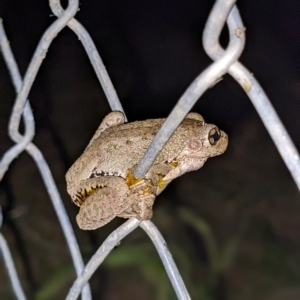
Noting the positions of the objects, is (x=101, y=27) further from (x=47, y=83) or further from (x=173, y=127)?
(x=173, y=127)

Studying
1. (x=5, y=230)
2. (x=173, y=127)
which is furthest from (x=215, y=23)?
(x=5, y=230)

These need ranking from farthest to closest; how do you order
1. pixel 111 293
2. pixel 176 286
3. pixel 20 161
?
pixel 20 161, pixel 111 293, pixel 176 286

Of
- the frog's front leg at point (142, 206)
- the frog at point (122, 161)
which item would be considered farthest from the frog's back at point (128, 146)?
the frog's front leg at point (142, 206)

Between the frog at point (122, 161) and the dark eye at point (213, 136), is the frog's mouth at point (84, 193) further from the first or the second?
the dark eye at point (213, 136)

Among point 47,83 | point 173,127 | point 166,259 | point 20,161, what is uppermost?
point 47,83

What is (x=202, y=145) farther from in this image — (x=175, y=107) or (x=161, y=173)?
(x=175, y=107)

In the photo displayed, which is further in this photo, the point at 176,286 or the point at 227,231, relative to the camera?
the point at 227,231
